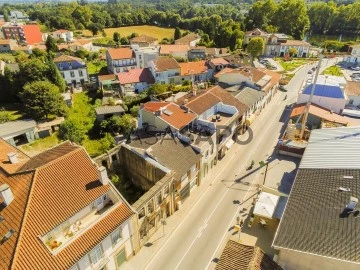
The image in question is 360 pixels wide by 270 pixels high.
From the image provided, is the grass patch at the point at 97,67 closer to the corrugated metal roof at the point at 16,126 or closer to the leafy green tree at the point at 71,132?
the corrugated metal roof at the point at 16,126

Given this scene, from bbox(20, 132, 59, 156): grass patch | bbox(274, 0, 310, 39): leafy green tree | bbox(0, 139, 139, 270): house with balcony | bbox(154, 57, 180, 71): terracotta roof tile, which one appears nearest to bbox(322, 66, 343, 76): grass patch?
bbox(154, 57, 180, 71): terracotta roof tile

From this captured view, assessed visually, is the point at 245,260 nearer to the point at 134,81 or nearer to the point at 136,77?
the point at 134,81

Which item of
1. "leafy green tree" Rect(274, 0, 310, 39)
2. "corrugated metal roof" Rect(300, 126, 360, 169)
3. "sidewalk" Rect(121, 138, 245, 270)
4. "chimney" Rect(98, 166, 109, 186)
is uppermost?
"leafy green tree" Rect(274, 0, 310, 39)

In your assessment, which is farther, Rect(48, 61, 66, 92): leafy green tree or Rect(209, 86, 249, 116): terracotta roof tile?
Rect(48, 61, 66, 92): leafy green tree

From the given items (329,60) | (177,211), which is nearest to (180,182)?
(177,211)

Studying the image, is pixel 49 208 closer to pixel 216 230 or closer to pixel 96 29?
pixel 216 230

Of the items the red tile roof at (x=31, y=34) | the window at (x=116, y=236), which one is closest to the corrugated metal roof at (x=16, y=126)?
the window at (x=116, y=236)

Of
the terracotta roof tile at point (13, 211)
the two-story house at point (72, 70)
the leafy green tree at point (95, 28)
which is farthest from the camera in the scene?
the leafy green tree at point (95, 28)

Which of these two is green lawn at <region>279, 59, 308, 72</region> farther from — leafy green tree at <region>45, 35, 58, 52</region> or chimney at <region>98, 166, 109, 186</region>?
leafy green tree at <region>45, 35, 58, 52</region>
